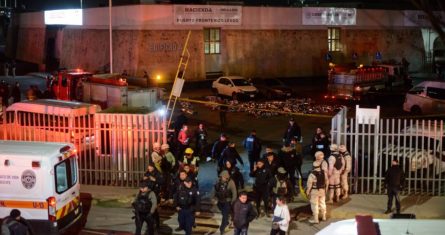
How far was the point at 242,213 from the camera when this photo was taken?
11188 mm

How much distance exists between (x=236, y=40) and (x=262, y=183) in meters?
26.4

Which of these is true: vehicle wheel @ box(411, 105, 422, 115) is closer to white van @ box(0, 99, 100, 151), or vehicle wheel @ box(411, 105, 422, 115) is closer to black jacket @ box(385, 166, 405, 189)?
black jacket @ box(385, 166, 405, 189)

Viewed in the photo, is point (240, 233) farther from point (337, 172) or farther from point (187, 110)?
point (187, 110)

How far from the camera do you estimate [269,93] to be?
32500 mm

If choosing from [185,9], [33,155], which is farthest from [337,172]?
[185,9]

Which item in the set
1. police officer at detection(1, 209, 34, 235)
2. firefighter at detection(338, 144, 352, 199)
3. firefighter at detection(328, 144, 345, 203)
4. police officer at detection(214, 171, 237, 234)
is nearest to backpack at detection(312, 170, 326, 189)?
firefighter at detection(328, 144, 345, 203)

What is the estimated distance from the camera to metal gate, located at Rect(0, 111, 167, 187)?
15172mm

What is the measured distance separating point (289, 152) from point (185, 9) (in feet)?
77.0

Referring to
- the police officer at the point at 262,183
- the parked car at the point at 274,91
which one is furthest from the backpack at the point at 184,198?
the parked car at the point at 274,91

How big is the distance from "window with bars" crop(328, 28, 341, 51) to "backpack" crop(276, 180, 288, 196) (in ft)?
103

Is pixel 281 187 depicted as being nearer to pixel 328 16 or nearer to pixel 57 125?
pixel 57 125

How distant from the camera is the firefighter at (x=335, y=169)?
13.5 meters

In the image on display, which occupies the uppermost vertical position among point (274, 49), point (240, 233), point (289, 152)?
point (274, 49)

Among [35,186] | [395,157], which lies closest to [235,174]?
[395,157]
